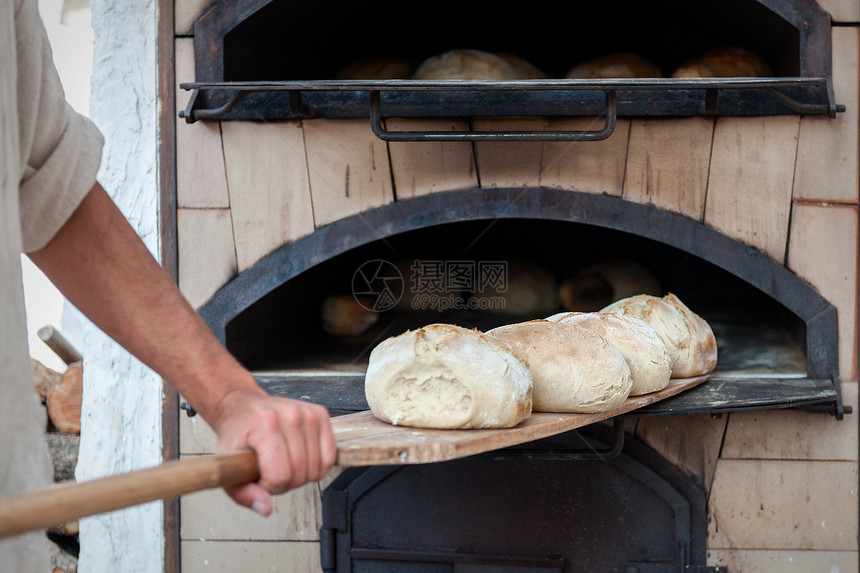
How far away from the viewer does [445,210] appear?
1334 millimetres

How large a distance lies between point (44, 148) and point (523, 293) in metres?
1.27

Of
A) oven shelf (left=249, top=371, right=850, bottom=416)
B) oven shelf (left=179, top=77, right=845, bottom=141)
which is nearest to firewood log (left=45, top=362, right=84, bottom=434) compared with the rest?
oven shelf (left=249, top=371, right=850, bottom=416)

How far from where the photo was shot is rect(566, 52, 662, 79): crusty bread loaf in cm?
153

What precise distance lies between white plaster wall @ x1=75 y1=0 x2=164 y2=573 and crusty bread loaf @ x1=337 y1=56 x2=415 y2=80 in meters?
0.42

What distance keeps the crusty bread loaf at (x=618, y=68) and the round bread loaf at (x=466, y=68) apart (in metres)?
0.17

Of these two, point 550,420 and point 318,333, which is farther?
point 318,333

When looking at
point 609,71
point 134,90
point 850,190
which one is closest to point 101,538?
point 134,90

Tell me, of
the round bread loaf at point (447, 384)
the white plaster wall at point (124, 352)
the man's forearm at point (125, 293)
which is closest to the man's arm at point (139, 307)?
the man's forearm at point (125, 293)

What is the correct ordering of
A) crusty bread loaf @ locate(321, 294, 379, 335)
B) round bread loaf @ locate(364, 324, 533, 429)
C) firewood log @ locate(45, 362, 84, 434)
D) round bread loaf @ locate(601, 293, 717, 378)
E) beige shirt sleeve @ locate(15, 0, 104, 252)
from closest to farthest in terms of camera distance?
beige shirt sleeve @ locate(15, 0, 104, 252)
round bread loaf @ locate(364, 324, 533, 429)
round bread loaf @ locate(601, 293, 717, 378)
crusty bread loaf @ locate(321, 294, 379, 335)
firewood log @ locate(45, 362, 84, 434)

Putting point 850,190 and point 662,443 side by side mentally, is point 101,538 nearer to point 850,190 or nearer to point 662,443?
point 662,443

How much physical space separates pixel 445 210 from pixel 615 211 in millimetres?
314
